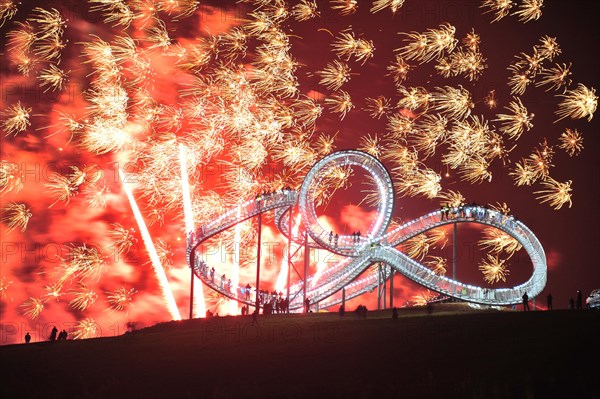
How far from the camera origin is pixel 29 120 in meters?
68.9

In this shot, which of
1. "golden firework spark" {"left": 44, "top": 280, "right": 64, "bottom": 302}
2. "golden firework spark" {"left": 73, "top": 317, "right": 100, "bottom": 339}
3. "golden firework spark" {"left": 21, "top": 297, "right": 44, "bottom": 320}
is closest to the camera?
"golden firework spark" {"left": 21, "top": 297, "right": 44, "bottom": 320}

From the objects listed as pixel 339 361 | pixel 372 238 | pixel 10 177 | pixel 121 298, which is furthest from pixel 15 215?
pixel 339 361

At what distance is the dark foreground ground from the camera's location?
31.5 metres

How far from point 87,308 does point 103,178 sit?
32.7 ft

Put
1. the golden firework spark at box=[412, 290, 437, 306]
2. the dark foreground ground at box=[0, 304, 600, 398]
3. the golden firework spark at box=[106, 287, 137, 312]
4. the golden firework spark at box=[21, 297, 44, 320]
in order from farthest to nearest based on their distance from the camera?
the golden firework spark at box=[106, 287, 137, 312]
the golden firework spark at box=[21, 297, 44, 320]
the golden firework spark at box=[412, 290, 437, 306]
the dark foreground ground at box=[0, 304, 600, 398]

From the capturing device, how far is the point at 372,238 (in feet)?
189

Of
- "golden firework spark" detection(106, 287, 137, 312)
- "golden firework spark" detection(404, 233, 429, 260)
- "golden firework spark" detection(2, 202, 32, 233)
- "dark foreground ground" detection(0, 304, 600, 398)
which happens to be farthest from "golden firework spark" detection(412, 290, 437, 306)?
"golden firework spark" detection(2, 202, 32, 233)

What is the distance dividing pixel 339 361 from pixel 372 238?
74.3 feet

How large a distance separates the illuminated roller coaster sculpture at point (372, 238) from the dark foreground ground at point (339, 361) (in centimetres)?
1208

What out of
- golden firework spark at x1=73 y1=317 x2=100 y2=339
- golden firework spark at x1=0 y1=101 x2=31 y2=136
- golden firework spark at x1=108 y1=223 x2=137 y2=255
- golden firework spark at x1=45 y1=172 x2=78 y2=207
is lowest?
golden firework spark at x1=73 y1=317 x2=100 y2=339

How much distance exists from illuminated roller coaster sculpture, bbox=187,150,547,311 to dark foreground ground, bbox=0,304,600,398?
12077 millimetres

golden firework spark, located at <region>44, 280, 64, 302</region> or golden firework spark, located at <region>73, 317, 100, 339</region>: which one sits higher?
golden firework spark, located at <region>44, 280, 64, 302</region>

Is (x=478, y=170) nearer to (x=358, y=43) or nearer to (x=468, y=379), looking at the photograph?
(x=358, y=43)

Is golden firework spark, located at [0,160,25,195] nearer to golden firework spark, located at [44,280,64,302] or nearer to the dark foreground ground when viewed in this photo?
golden firework spark, located at [44,280,64,302]
